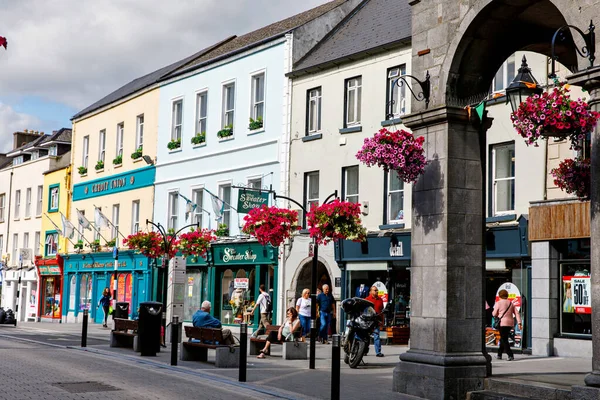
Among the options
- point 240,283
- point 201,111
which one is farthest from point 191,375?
point 201,111

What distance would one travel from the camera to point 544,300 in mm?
20531

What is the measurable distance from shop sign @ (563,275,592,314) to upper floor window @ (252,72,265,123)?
45.4 feet

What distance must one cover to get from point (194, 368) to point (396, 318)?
9864mm

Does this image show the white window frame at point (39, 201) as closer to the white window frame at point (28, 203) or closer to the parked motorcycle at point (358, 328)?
the white window frame at point (28, 203)

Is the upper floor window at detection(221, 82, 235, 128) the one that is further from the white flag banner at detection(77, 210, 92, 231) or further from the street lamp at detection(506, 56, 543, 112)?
the street lamp at detection(506, 56, 543, 112)

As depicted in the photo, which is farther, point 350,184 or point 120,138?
point 120,138

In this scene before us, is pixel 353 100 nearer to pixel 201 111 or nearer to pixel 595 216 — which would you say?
pixel 201 111

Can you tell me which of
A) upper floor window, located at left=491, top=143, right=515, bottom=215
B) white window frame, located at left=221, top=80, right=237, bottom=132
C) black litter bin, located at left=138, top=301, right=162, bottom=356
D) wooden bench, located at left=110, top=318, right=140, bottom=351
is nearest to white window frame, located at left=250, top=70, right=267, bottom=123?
white window frame, located at left=221, top=80, right=237, bottom=132

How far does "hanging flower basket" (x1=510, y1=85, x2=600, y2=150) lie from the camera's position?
952cm

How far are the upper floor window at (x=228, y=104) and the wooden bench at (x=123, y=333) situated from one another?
39.9 feet

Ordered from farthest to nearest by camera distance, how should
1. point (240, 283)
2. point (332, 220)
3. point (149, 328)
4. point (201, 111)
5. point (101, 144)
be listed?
point (101, 144)
point (201, 111)
point (240, 283)
point (149, 328)
point (332, 220)

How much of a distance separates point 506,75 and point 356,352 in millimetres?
8913

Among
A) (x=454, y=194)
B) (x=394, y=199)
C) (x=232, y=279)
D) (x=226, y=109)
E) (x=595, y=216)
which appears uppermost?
(x=226, y=109)

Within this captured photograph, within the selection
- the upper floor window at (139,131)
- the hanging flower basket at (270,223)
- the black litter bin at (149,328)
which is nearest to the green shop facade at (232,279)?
the upper floor window at (139,131)
